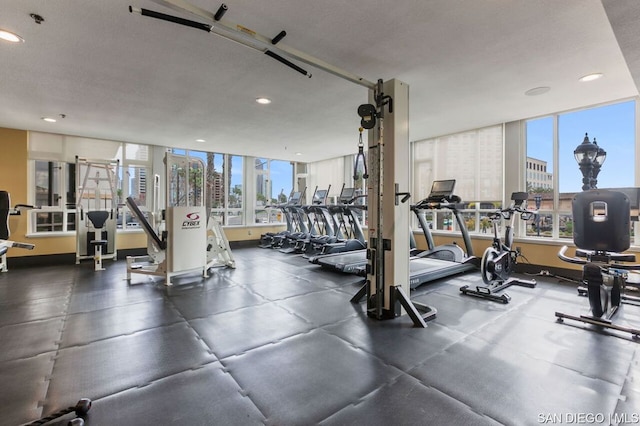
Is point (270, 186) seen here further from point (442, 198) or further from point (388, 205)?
point (388, 205)

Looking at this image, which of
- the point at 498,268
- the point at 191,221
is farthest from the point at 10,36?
the point at 498,268

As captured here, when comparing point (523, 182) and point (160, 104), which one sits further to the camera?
point (523, 182)

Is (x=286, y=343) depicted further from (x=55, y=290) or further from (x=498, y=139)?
(x=498, y=139)

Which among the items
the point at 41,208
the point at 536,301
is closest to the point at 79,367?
the point at 536,301

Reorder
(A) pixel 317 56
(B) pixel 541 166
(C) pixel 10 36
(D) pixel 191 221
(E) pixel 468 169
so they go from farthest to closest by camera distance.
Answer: (E) pixel 468 169 < (B) pixel 541 166 < (D) pixel 191 221 < (A) pixel 317 56 < (C) pixel 10 36

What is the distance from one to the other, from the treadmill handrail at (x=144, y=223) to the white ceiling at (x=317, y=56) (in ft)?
5.30

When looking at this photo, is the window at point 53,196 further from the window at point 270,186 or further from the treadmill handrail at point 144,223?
the window at point 270,186

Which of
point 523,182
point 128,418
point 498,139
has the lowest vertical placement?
point 128,418

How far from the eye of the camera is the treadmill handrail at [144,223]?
4848 millimetres

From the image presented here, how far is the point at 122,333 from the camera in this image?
3020mm

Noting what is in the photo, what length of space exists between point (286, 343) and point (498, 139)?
5.94 m

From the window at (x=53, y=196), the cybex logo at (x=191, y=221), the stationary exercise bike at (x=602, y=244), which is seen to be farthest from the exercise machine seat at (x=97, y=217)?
the stationary exercise bike at (x=602, y=244)

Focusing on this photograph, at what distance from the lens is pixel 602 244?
300cm

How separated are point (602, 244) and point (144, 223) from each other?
239 inches
